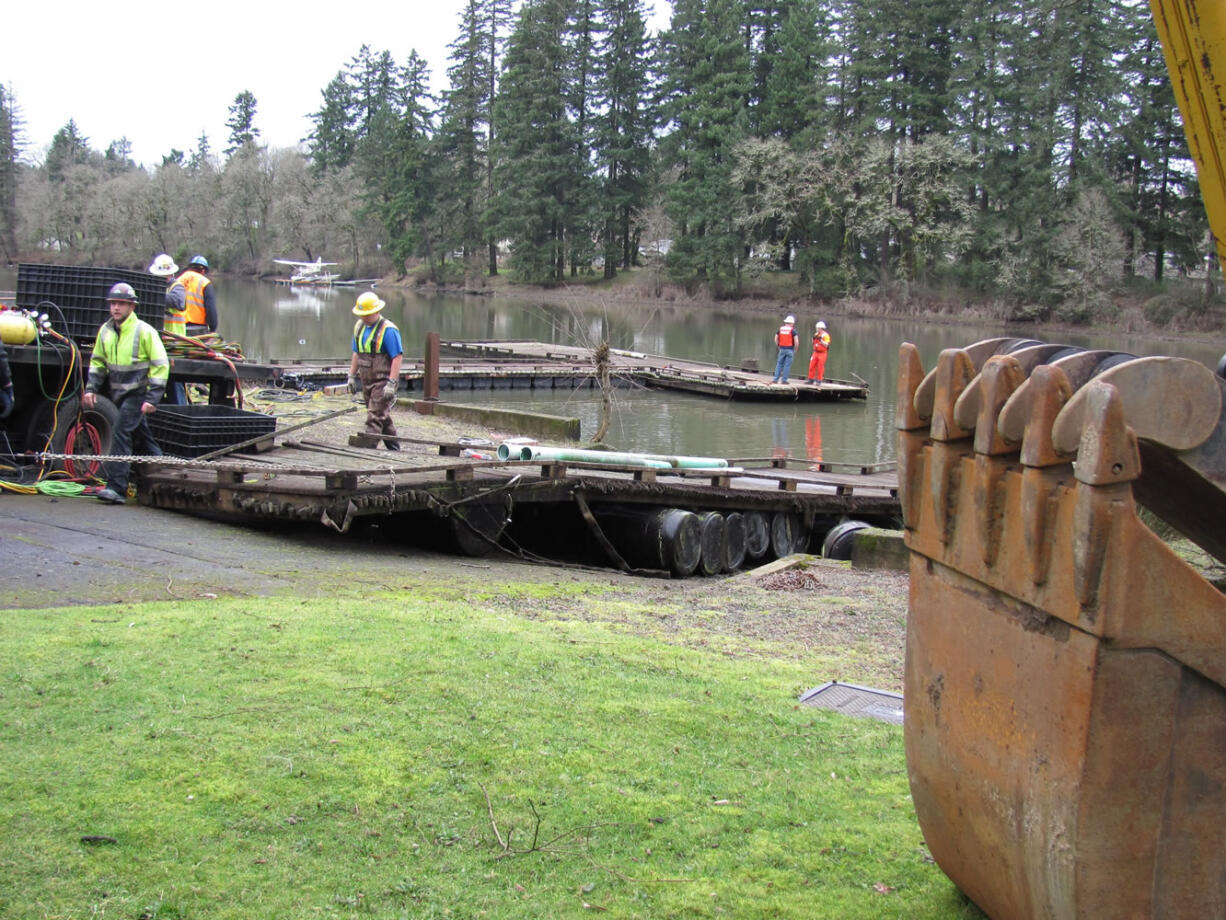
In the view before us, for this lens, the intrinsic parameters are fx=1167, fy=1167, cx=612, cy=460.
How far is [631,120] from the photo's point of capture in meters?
79.2

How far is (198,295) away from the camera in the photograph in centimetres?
1519

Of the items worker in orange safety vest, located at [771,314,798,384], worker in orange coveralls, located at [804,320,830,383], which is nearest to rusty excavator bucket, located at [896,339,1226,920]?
worker in orange safety vest, located at [771,314,798,384]

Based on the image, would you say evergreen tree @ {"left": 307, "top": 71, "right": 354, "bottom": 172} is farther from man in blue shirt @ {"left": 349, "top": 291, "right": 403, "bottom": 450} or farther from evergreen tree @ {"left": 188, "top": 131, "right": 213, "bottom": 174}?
man in blue shirt @ {"left": 349, "top": 291, "right": 403, "bottom": 450}

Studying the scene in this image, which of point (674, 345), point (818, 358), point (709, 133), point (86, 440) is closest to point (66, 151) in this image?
point (709, 133)

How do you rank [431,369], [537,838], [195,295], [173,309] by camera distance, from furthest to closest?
[431,369] < [195,295] < [173,309] < [537,838]

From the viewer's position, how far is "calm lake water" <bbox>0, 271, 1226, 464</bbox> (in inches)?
1029

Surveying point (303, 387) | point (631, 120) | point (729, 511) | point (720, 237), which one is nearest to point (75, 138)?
point (631, 120)

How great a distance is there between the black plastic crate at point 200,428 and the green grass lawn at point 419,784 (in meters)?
5.23

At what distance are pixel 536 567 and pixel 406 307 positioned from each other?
60.2 m

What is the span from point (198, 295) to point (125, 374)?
4840 millimetres

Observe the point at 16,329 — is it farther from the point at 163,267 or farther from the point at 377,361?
the point at 377,361

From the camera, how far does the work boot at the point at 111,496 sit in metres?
10.6

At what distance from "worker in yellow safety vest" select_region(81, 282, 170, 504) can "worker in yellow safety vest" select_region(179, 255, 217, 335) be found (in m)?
4.39

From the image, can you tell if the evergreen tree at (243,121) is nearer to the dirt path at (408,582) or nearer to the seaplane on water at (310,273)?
the seaplane on water at (310,273)
